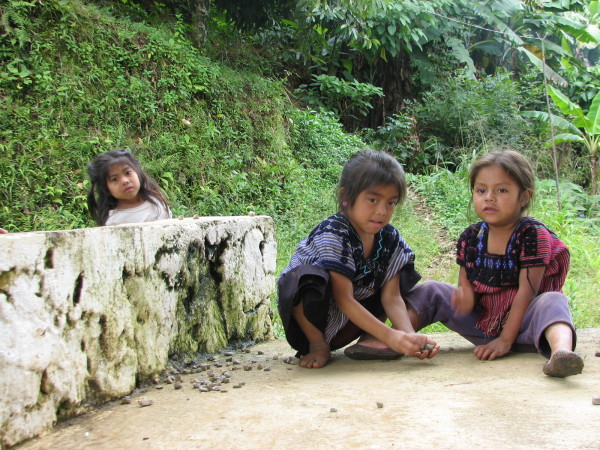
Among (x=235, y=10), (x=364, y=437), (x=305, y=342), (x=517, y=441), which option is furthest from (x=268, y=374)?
(x=235, y=10)

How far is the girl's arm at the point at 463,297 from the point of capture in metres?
2.78

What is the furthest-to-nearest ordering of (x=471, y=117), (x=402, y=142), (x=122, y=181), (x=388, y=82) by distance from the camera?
(x=388, y=82) → (x=471, y=117) → (x=402, y=142) → (x=122, y=181)

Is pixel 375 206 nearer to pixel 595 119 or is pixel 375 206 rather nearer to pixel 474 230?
pixel 474 230

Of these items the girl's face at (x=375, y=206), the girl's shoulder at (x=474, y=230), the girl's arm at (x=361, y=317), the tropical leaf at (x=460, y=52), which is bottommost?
the girl's arm at (x=361, y=317)

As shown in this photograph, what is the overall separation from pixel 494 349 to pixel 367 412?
1.00 meters

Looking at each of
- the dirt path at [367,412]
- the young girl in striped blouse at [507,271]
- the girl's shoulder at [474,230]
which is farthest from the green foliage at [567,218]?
the dirt path at [367,412]

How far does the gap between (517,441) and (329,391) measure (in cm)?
78

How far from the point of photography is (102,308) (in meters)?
2.04

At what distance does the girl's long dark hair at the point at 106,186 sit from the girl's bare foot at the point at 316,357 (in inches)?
64.4

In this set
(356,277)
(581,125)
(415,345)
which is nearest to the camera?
(415,345)

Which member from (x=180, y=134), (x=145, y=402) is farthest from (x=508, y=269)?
(x=180, y=134)

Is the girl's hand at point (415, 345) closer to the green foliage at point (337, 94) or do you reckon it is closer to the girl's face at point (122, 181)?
the girl's face at point (122, 181)

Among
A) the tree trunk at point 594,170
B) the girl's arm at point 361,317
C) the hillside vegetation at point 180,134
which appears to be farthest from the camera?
the tree trunk at point 594,170

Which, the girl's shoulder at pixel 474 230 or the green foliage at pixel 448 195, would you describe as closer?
the girl's shoulder at pixel 474 230
